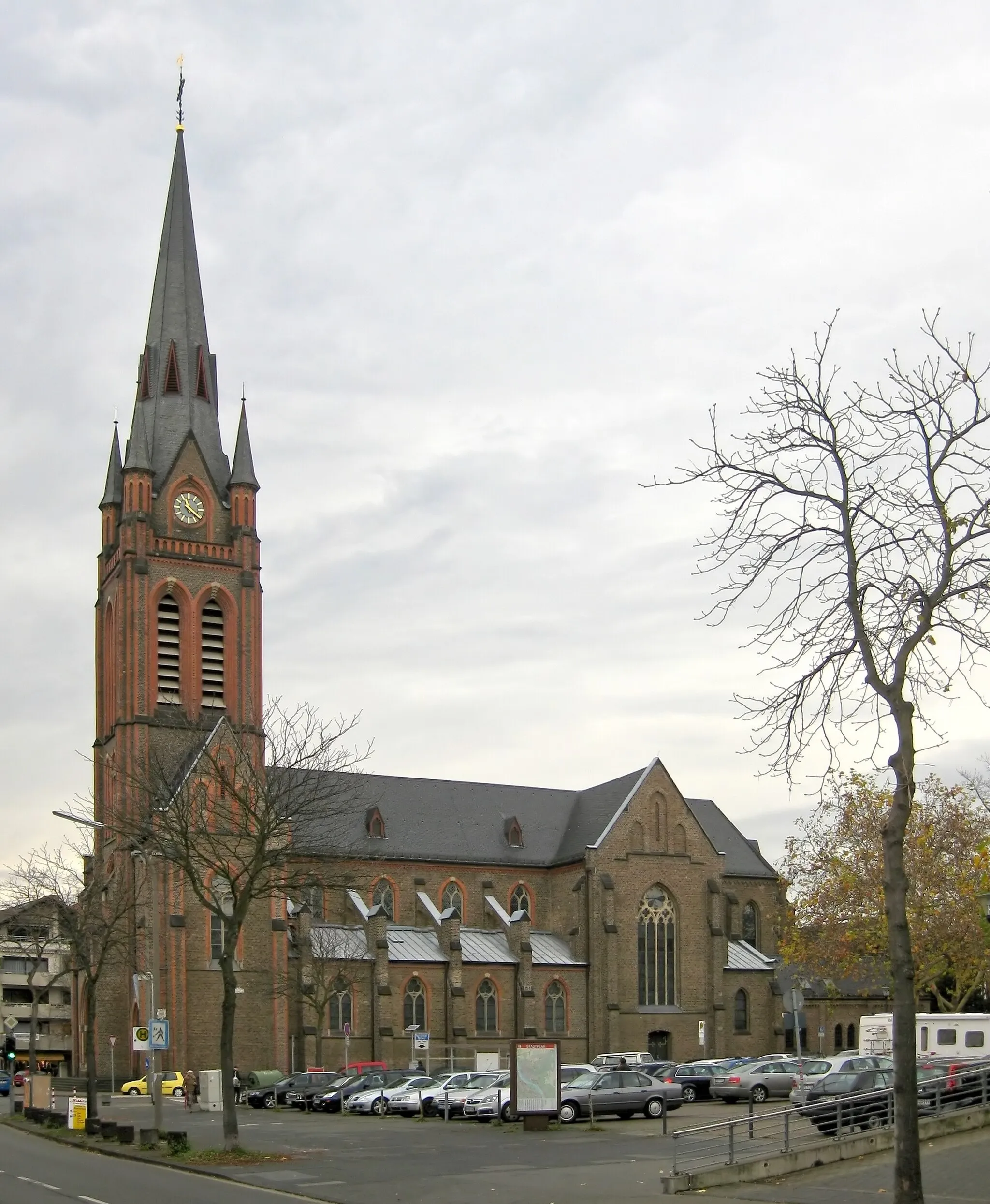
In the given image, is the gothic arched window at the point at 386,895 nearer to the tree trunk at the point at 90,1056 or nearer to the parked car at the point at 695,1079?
the tree trunk at the point at 90,1056

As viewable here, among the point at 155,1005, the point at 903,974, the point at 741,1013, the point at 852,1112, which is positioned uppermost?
the point at 903,974

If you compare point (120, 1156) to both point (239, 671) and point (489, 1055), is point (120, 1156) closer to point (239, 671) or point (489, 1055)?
point (489, 1055)

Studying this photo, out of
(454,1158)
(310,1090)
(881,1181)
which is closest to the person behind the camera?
(881,1181)

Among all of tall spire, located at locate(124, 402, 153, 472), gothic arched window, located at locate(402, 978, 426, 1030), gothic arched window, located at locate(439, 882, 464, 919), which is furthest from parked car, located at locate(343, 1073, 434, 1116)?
tall spire, located at locate(124, 402, 153, 472)

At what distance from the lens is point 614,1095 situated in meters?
38.9

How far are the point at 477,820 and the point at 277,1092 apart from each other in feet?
90.4

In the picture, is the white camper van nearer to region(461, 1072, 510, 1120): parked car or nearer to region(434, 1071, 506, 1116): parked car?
region(461, 1072, 510, 1120): parked car

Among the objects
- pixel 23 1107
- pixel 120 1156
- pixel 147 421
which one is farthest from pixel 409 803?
pixel 120 1156

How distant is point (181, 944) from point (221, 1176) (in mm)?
36638

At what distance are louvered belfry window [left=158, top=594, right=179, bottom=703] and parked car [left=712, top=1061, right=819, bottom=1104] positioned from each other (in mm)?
31878

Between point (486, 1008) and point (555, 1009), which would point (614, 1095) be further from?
point (555, 1009)

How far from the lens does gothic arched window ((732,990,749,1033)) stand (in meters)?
74.3

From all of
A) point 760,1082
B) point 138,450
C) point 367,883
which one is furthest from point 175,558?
point 760,1082

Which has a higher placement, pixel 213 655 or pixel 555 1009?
pixel 213 655
